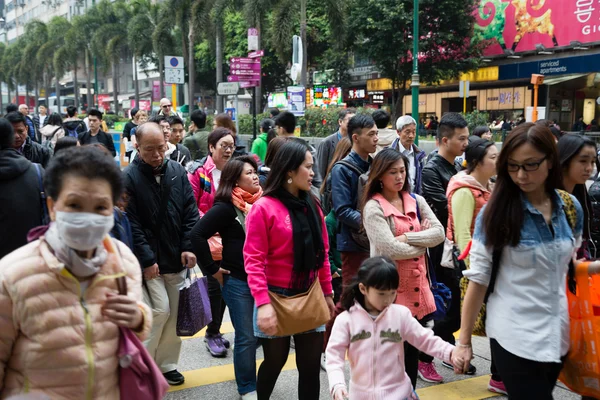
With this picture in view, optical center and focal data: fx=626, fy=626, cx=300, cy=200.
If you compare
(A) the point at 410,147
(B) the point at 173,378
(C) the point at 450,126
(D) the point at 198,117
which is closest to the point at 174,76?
(D) the point at 198,117

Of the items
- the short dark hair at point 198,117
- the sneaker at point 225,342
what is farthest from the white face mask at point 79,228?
the short dark hair at point 198,117

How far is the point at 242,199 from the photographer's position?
4.53 m

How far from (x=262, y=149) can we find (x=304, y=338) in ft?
16.4

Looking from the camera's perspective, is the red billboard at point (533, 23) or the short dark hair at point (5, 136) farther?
the red billboard at point (533, 23)

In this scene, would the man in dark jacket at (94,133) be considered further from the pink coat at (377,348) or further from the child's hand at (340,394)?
the child's hand at (340,394)

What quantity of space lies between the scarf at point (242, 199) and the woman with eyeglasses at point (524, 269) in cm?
193

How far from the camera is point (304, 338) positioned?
3779 mm

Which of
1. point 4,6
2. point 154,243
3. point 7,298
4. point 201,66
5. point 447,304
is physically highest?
point 4,6

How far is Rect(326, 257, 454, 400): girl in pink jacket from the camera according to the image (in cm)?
320

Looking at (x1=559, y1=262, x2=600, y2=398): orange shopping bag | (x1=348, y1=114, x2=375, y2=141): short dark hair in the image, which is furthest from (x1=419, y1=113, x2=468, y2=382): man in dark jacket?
(x1=559, y1=262, x2=600, y2=398): orange shopping bag

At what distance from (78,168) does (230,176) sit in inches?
94.9

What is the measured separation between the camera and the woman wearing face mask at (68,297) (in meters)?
2.06

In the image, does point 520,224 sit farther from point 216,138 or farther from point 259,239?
point 216,138

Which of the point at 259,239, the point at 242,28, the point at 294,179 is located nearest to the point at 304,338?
the point at 259,239
